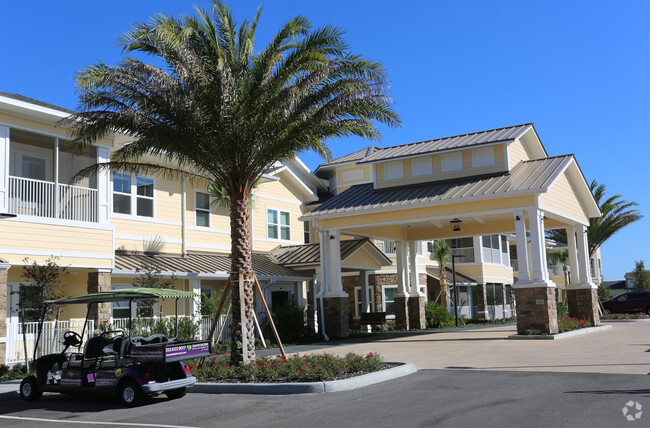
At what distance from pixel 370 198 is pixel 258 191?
21.4 ft

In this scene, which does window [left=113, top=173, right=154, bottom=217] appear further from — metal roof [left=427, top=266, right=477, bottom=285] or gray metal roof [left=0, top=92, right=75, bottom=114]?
metal roof [left=427, top=266, right=477, bottom=285]

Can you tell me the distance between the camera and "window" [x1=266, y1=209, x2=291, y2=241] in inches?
1176

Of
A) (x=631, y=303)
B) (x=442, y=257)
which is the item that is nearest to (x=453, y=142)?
(x=442, y=257)

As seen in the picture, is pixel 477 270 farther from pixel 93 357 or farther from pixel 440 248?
pixel 93 357

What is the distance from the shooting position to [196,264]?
77.9 feet

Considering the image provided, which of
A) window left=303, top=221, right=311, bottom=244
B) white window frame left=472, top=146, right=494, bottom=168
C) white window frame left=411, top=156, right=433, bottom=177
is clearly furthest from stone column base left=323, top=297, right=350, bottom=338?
window left=303, top=221, right=311, bottom=244

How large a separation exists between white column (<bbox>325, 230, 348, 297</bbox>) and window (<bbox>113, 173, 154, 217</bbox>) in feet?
22.8

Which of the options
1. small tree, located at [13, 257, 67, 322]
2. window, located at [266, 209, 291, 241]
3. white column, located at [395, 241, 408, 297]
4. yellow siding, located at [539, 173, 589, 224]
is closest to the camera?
small tree, located at [13, 257, 67, 322]

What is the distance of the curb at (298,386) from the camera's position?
11.4 meters

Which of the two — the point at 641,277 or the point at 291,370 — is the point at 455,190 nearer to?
the point at 291,370

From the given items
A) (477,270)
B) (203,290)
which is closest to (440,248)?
(477,270)

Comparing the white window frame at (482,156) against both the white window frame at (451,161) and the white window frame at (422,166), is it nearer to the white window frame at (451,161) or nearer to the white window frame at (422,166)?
the white window frame at (451,161)

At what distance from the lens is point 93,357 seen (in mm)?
11820

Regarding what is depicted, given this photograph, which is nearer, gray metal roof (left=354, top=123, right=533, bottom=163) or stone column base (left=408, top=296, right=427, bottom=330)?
gray metal roof (left=354, top=123, right=533, bottom=163)
